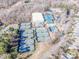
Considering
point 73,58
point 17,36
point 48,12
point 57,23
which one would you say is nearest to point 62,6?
point 48,12

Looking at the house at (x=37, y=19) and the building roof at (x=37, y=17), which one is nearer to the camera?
the house at (x=37, y=19)

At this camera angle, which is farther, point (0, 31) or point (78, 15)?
point (78, 15)

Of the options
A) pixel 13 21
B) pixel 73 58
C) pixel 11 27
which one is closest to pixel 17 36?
pixel 11 27

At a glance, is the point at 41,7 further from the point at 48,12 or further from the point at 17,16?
the point at 17,16

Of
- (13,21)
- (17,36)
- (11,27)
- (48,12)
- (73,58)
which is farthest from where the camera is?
(48,12)

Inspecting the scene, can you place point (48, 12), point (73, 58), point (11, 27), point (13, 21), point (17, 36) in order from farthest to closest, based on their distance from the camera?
point (48, 12) < point (13, 21) < point (11, 27) < point (17, 36) < point (73, 58)

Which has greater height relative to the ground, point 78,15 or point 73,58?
point 78,15

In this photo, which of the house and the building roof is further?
the building roof

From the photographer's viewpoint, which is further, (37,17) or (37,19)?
(37,17)

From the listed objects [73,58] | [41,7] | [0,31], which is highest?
[41,7]

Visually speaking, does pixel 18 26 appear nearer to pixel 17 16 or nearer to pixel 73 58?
pixel 17 16
